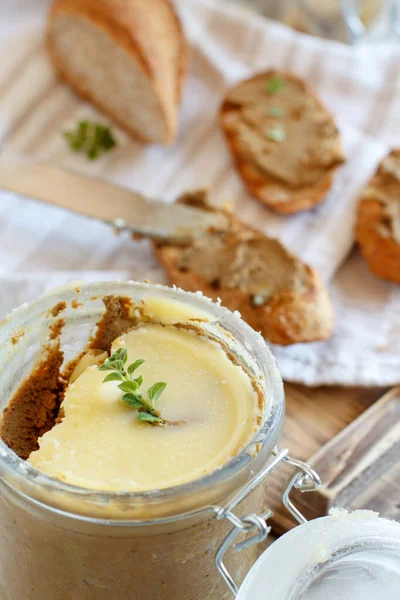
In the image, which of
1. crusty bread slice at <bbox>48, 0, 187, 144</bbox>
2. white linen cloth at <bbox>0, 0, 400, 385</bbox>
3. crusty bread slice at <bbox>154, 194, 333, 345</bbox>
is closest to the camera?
crusty bread slice at <bbox>154, 194, 333, 345</bbox>

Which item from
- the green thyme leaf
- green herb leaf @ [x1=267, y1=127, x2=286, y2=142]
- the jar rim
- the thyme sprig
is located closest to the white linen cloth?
the green thyme leaf

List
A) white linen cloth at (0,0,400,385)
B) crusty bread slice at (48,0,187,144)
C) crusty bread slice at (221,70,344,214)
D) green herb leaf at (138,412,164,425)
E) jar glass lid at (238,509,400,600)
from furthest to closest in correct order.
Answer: crusty bread slice at (48,0,187,144) → crusty bread slice at (221,70,344,214) → white linen cloth at (0,0,400,385) → green herb leaf at (138,412,164,425) → jar glass lid at (238,509,400,600)

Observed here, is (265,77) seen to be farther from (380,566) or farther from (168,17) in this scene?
(380,566)

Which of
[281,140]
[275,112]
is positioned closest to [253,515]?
[281,140]

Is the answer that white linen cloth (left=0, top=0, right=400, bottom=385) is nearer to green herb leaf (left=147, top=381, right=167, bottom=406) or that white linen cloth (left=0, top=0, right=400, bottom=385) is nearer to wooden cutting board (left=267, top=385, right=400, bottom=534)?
wooden cutting board (left=267, top=385, right=400, bottom=534)

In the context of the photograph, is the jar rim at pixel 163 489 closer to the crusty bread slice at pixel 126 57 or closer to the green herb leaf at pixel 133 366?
the green herb leaf at pixel 133 366

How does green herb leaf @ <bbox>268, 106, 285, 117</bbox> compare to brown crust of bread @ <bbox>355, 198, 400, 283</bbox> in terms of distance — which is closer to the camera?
brown crust of bread @ <bbox>355, 198, 400, 283</bbox>
